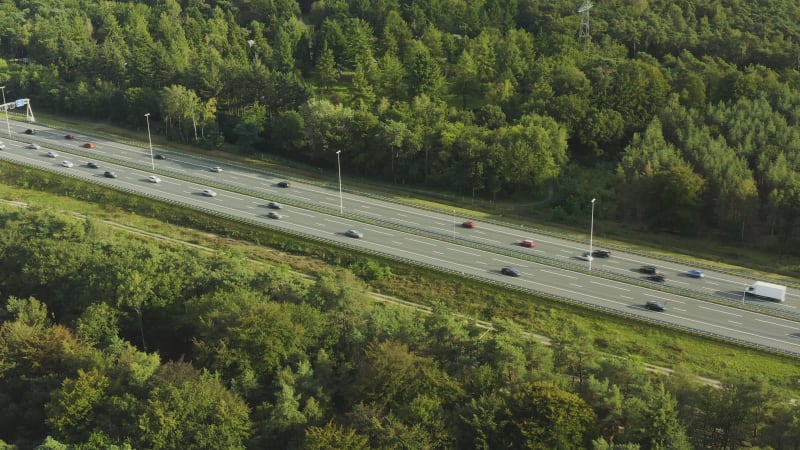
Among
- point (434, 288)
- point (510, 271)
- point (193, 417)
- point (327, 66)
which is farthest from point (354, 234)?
point (327, 66)

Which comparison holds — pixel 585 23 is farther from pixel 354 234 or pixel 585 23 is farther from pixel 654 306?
pixel 654 306

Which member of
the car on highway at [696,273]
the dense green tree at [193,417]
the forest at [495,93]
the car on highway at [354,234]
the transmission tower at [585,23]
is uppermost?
the transmission tower at [585,23]

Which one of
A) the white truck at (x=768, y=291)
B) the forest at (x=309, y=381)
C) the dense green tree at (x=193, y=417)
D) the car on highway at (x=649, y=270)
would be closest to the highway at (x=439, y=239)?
the white truck at (x=768, y=291)

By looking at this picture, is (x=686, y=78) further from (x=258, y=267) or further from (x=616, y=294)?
(x=258, y=267)

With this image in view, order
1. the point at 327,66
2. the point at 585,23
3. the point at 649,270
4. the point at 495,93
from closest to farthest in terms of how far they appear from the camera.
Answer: the point at 649,270 < the point at 495,93 < the point at 327,66 < the point at 585,23

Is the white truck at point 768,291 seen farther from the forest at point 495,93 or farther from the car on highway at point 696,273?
the forest at point 495,93

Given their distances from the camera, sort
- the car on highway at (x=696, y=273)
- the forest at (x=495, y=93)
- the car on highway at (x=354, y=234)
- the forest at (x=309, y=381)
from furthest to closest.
Result: 1. the forest at (x=495, y=93)
2. the car on highway at (x=354, y=234)
3. the car on highway at (x=696, y=273)
4. the forest at (x=309, y=381)

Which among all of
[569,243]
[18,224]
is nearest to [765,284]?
[569,243]
